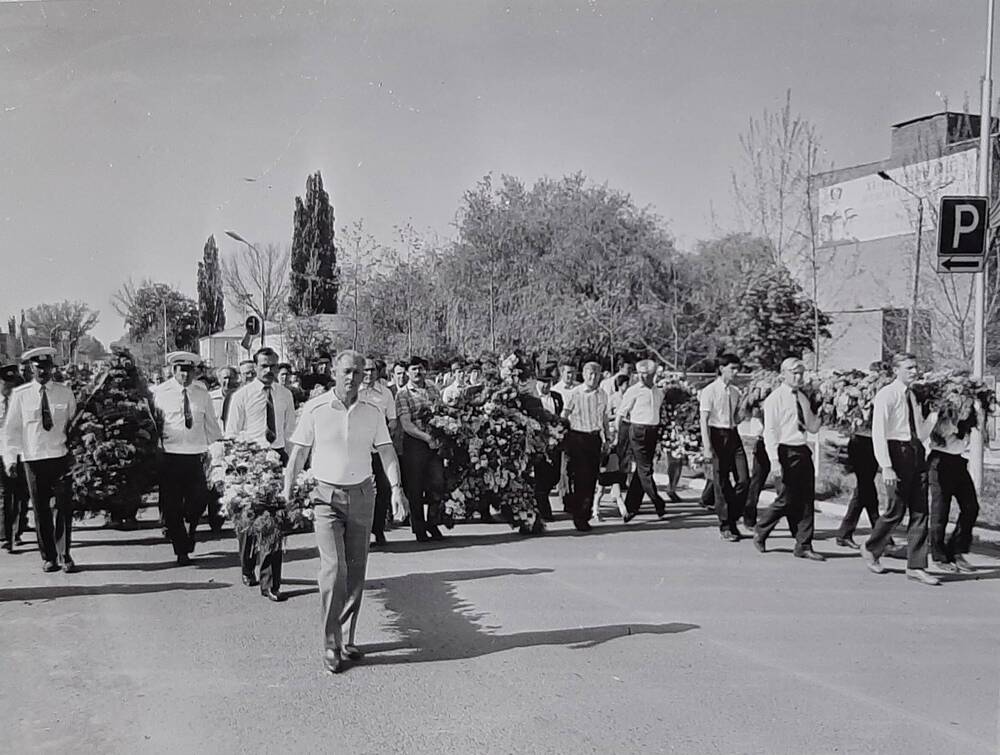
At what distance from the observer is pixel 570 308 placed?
116 feet

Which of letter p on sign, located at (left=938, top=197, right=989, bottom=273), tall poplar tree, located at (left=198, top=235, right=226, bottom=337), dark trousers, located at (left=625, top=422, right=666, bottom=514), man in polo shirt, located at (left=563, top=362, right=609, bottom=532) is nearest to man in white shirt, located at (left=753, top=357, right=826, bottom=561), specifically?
letter p on sign, located at (left=938, top=197, right=989, bottom=273)

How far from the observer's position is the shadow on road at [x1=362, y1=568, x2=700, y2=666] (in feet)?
20.2

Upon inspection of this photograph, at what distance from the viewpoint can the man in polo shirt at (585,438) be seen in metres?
10.9

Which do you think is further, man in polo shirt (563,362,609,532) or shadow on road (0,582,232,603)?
man in polo shirt (563,362,609,532)

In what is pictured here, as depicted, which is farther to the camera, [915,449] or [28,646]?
[915,449]

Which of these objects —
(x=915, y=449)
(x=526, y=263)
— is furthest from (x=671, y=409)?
(x=526, y=263)

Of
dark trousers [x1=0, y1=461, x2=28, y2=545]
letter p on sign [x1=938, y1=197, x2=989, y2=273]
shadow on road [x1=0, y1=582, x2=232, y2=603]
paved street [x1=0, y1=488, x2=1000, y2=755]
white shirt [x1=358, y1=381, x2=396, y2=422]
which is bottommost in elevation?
shadow on road [x1=0, y1=582, x2=232, y2=603]

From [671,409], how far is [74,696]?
383 inches

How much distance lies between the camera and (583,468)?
10945mm

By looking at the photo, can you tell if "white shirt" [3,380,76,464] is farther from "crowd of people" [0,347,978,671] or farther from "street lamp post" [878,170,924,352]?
"street lamp post" [878,170,924,352]

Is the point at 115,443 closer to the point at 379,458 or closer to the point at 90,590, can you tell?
the point at 90,590

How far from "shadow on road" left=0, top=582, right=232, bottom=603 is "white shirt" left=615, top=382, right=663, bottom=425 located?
550 centimetres

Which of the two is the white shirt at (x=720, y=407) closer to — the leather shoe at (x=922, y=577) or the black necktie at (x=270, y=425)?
the leather shoe at (x=922, y=577)

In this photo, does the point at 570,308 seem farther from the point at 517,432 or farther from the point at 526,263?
the point at 517,432
